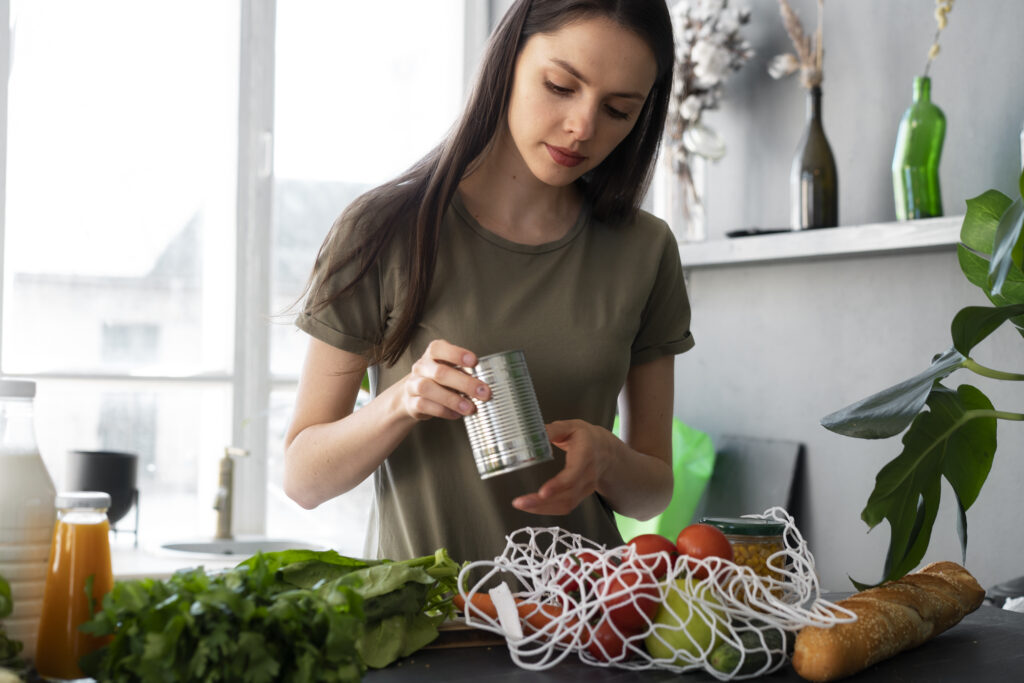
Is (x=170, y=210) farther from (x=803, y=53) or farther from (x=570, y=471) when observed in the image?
(x=570, y=471)

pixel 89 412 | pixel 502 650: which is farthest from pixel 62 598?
pixel 89 412

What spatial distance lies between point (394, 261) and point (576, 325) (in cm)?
24

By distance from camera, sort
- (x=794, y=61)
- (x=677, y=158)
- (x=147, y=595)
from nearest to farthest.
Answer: (x=147, y=595) → (x=794, y=61) → (x=677, y=158)

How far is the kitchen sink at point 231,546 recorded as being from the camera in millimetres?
2490

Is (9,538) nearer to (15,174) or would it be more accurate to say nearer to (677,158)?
(677,158)

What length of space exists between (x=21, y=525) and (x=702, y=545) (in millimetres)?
531

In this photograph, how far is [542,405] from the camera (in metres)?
1.25

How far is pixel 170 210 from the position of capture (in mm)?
2803

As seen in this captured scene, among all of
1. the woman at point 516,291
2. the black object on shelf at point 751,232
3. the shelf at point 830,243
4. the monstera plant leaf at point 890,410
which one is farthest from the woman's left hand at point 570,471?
the black object on shelf at point 751,232

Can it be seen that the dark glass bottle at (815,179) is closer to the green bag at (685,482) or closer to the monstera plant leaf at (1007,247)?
the green bag at (685,482)

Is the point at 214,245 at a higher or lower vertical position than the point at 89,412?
higher

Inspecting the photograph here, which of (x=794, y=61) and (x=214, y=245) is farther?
(x=214, y=245)

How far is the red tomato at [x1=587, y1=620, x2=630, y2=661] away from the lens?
808mm

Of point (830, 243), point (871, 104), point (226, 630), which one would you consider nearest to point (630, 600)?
point (226, 630)
